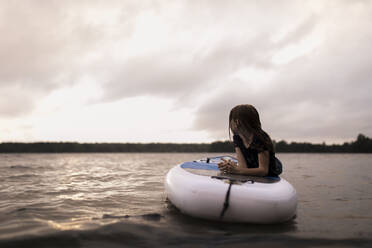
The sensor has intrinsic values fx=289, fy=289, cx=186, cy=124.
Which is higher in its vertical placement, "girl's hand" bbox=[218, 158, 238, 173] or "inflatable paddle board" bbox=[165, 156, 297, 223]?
"girl's hand" bbox=[218, 158, 238, 173]

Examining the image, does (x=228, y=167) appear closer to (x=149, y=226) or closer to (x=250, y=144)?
(x=250, y=144)

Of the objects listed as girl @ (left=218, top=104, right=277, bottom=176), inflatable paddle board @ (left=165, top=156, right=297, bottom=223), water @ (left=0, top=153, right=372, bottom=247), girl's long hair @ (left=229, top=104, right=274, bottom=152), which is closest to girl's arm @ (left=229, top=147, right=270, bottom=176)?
girl @ (left=218, top=104, right=277, bottom=176)

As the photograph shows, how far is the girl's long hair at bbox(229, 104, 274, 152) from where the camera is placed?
4438mm

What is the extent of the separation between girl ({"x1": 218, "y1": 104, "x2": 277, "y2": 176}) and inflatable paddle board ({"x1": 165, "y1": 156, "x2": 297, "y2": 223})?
0.30m

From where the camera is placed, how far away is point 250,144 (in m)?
4.57

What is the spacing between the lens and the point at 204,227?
388 cm

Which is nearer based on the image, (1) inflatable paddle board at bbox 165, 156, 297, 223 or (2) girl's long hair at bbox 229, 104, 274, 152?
(1) inflatable paddle board at bbox 165, 156, 297, 223

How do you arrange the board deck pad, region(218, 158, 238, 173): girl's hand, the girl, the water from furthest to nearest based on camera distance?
1. region(218, 158, 238, 173): girl's hand
2. the girl
3. the board deck pad
4. the water

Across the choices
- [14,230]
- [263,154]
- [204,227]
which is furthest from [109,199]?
[263,154]

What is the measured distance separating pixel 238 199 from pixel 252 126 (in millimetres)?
1252

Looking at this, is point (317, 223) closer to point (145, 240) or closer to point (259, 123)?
point (259, 123)

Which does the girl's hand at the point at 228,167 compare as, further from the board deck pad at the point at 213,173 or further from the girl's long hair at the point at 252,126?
the girl's long hair at the point at 252,126

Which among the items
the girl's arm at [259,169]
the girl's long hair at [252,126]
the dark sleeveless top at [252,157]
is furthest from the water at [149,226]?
the girl's long hair at [252,126]

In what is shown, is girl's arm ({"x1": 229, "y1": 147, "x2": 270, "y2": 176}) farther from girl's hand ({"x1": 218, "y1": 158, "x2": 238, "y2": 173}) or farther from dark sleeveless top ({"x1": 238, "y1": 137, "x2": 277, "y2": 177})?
dark sleeveless top ({"x1": 238, "y1": 137, "x2": 277, "y2": 177})
